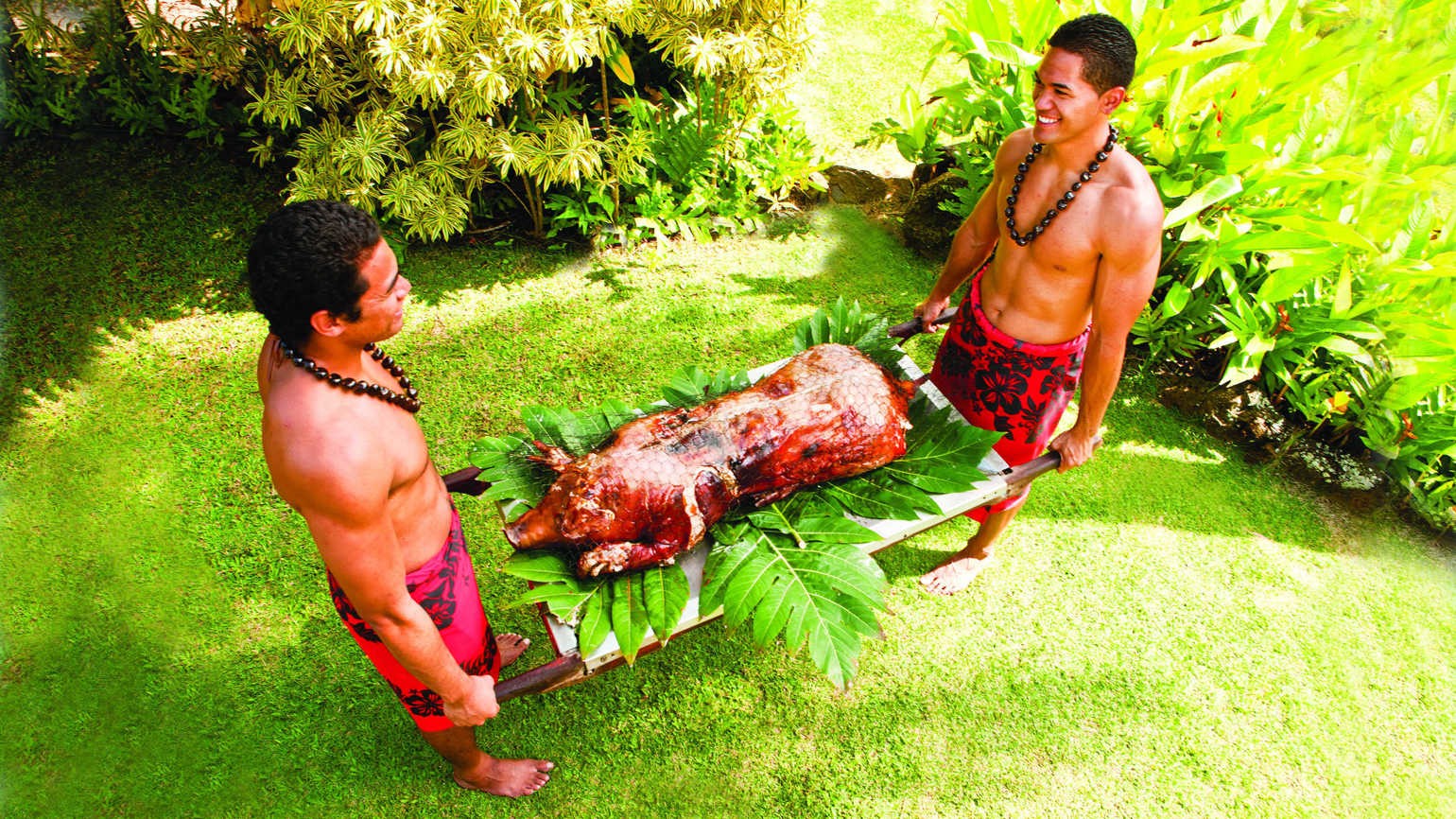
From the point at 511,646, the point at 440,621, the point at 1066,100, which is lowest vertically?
the point at 511,646

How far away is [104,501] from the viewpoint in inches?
131

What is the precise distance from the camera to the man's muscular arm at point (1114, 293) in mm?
2256

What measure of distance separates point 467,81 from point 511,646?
261cm

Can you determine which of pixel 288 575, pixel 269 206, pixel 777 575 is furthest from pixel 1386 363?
pixel 269 206

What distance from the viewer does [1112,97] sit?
7.23ft

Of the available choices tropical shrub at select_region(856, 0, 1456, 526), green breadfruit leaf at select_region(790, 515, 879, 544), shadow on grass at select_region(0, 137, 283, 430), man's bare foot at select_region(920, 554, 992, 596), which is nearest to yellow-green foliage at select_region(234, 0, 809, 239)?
shadow on grass at select_region(0, 137, 283, 430)

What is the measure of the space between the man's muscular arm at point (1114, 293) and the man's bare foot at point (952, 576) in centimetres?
94

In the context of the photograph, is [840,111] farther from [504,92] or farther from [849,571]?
[849,571]

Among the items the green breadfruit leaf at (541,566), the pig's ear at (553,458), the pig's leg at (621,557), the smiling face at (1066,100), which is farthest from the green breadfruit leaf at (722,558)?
the smiling face at (1066,100)

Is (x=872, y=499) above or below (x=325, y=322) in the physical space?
below

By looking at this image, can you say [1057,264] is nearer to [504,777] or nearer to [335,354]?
[335,354]

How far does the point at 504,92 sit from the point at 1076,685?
3.58 meters

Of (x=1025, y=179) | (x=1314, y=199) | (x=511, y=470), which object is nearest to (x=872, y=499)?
(x=511, y=470)

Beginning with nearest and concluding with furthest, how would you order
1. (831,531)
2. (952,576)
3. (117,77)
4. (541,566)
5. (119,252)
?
(541,566) < (831,531) < (952,576) < (119,252) < (117,77)
